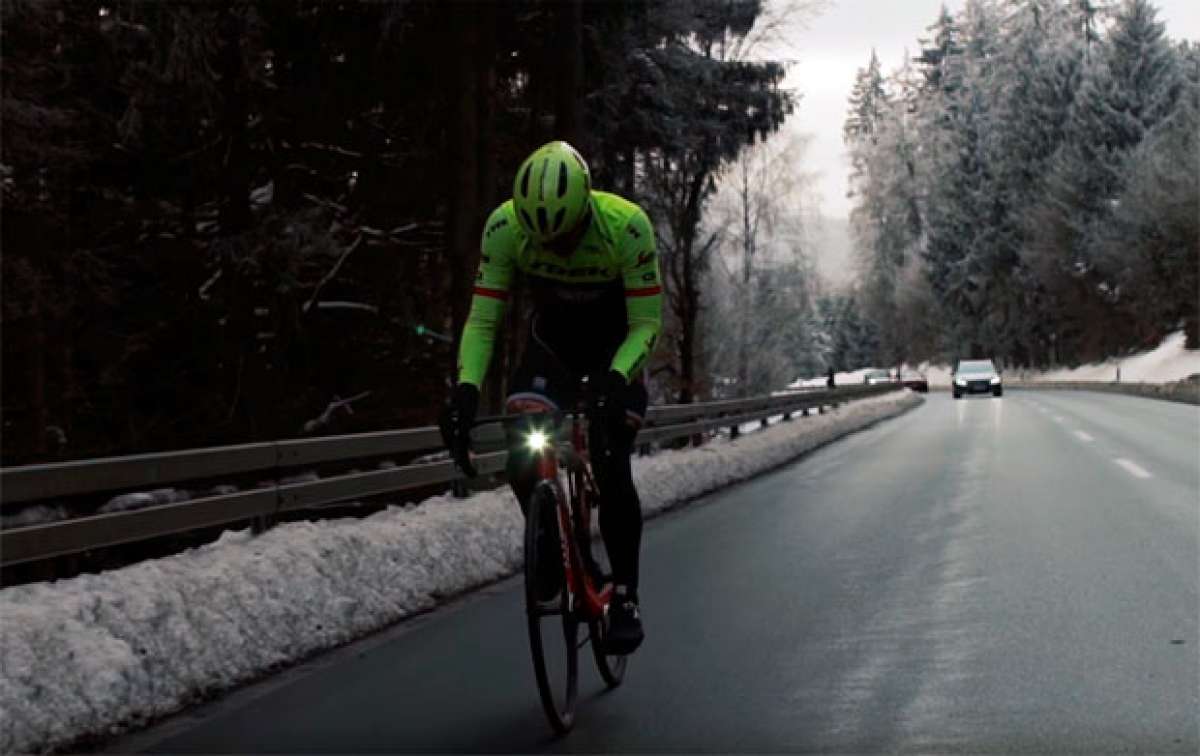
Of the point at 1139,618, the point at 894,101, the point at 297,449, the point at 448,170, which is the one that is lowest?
the point at 1139,618

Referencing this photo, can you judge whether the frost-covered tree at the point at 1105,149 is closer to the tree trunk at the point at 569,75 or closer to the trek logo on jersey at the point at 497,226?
the tree trunk at the point at 569,75

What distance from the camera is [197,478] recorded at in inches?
252

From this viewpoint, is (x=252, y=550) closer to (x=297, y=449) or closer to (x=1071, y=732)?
(x=297, y=449)

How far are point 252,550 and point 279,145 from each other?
1303cm

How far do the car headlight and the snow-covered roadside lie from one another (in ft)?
5.66

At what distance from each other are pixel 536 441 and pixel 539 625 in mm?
738

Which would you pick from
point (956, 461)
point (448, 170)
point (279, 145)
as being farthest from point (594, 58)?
point (956, 461)

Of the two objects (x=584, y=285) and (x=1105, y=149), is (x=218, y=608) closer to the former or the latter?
(x=584, y=285)

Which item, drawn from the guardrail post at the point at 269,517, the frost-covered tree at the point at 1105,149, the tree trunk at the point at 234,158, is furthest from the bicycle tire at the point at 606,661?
the frost-covered tree at the point at 1105,149

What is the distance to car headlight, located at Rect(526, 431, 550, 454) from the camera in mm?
4980

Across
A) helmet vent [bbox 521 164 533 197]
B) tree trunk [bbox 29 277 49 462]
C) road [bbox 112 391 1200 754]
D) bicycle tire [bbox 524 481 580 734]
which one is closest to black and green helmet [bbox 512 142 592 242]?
helmet vent [bbox 521 164 533 197]

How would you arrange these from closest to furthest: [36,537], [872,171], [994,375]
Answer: [36,537], [994,375], [872,171]

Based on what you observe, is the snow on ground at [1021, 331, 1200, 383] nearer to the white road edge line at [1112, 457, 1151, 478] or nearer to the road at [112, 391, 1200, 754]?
the white road edge line at [1112, 457, 1151, 478]

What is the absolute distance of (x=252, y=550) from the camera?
668cm
